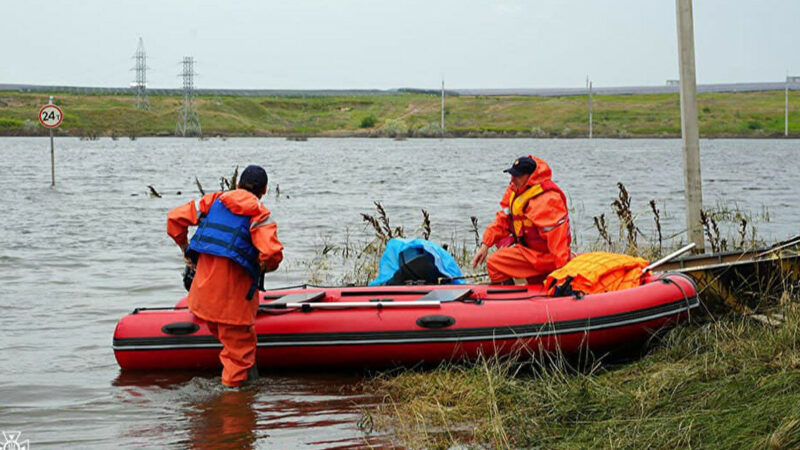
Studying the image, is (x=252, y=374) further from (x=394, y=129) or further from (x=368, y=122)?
(x=368, y=122)

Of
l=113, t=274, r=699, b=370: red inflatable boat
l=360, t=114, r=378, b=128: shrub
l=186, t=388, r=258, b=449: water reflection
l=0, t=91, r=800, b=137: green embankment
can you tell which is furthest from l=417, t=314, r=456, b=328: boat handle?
l=360, t=114, r=378, b=128: shrub

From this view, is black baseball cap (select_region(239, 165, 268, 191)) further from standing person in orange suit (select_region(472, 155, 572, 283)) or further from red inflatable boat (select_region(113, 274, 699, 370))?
standing person in orange suit (select_region(472, 155, 572, 283))

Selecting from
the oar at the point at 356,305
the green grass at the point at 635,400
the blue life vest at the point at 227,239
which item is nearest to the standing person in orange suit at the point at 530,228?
the oar at the point at 356,305

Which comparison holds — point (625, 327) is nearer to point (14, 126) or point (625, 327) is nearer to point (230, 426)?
point (230, 426)

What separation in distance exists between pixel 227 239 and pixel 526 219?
100 inches

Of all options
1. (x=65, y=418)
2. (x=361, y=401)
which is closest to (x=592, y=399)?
(x=361, y=401)

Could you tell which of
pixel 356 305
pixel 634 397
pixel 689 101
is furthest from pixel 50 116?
pixel 634 397

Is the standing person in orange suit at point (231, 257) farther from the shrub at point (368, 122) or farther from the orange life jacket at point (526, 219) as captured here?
the shrub at point (368, 122)

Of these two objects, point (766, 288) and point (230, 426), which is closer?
point (230, 426)

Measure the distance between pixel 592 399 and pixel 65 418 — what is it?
310cm

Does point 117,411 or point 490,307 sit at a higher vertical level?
point 490,307

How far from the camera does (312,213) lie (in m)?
18.8

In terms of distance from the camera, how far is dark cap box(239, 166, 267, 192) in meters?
5.96

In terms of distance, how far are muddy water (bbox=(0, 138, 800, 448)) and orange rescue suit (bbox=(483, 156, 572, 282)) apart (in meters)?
1.82
